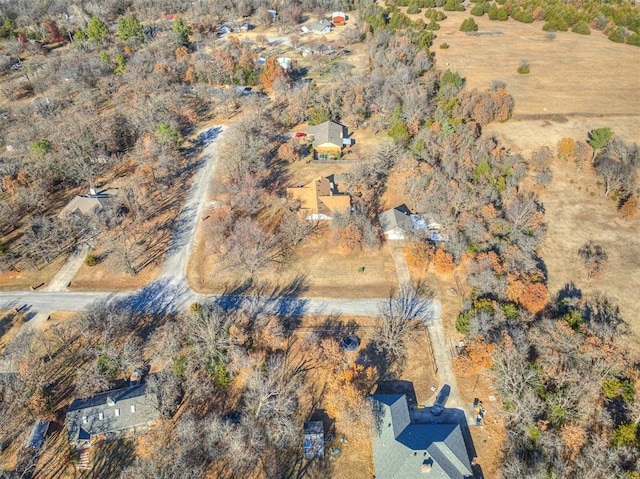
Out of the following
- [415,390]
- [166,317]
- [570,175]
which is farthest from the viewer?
[570,175]

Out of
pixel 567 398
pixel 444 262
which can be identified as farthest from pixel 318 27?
pixel 567 398

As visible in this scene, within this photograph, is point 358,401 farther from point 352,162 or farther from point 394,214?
point 352,162

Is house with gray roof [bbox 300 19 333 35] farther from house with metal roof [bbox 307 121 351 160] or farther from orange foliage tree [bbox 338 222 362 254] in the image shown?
orange foliage tree [bbox 338 222 362 254]

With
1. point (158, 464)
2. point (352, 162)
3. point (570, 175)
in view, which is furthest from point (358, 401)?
point (570, 175)

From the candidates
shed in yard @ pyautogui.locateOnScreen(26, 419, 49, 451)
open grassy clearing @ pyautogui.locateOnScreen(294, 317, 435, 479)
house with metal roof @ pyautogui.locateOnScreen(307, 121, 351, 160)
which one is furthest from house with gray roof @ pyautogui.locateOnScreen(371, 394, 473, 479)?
house with metal roof @ pyautogui.locateOnScreen(307, 121, 351, 160)

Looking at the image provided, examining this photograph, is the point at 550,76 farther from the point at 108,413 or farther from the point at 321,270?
the point at 108,413

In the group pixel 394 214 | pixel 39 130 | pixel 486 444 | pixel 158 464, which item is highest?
pixel 39 130
